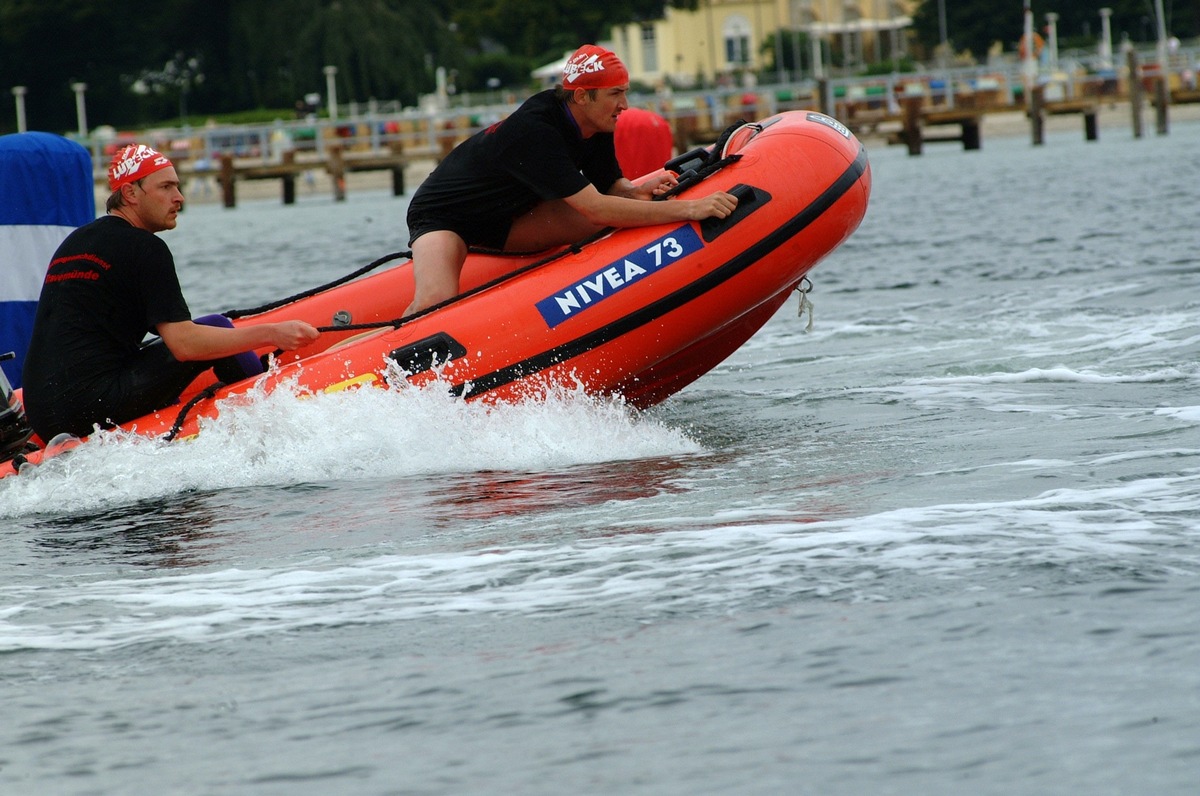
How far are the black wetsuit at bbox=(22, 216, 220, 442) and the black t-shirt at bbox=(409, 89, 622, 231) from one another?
3.95 ft

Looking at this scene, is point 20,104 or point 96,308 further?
point 20,104

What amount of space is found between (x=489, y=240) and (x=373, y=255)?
13833 millimetres

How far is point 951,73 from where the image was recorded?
47.1 meters

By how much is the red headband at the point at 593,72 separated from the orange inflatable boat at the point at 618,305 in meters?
0.54

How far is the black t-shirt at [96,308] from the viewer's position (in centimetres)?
579

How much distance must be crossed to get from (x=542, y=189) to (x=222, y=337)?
1341 mm

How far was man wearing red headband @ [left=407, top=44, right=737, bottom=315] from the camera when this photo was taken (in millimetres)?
6379

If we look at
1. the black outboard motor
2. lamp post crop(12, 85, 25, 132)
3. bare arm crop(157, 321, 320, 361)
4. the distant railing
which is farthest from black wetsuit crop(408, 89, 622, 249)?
lamp post crop(12, 85, 25, 132)

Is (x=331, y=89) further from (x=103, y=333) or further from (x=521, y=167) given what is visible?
(x=103, y=333)

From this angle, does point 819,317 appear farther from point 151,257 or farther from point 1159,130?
point 1159,130

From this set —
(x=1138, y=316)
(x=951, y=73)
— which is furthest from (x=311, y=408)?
(x=951, y=73)

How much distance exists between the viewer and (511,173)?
6488 mm

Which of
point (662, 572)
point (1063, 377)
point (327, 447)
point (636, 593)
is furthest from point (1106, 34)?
point (636, 593)

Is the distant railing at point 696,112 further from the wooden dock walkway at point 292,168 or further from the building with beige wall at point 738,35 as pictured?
the building with beige wall at point 738,35
